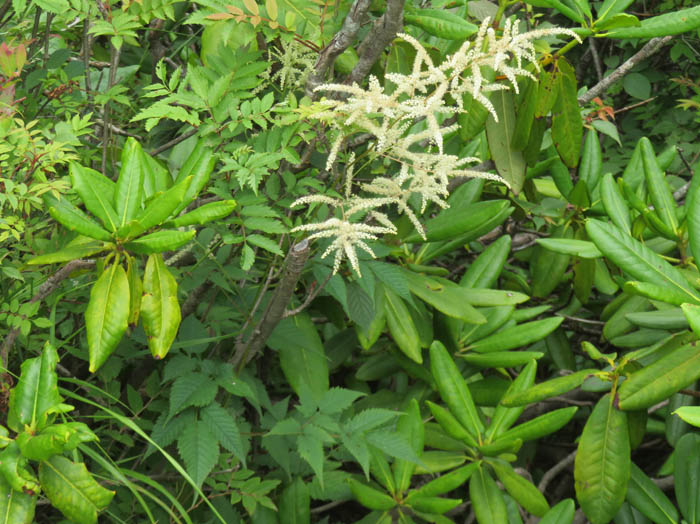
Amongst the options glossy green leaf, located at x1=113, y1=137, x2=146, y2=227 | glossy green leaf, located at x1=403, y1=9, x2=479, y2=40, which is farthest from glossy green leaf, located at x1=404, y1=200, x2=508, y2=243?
glossy green leaf, located at x1=113, y1=137, x2=146, y2=227

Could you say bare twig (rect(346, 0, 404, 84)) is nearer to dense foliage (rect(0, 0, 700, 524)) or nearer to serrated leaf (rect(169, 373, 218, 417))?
dense foliage (rect(0, 0, 700, 524))

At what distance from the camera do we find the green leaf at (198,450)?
1360mm

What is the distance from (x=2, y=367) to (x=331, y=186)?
2.33 ft

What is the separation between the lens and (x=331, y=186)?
1494 millimetres

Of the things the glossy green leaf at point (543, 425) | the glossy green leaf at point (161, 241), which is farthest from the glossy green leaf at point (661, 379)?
the glossy green leaf at point (161, 241)

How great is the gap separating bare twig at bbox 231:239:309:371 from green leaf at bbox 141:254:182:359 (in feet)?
0.68

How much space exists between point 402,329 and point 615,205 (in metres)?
0.57

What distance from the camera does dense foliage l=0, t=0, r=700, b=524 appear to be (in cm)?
122

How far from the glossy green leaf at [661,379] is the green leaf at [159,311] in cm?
92

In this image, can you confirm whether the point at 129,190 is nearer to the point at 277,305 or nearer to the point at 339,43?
the point at 277,305

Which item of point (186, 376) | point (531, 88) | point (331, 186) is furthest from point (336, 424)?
point (531, 88)

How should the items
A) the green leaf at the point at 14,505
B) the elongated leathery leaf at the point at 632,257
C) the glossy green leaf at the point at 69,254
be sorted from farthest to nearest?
the elongated leathery leaf at the point at 632,257 → the glossy green leaf at the point at 69,254 → the green leaf at the point at 14,505

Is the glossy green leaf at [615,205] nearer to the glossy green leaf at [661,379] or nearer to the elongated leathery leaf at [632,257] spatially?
the elongated leathery leaf at [632,257]

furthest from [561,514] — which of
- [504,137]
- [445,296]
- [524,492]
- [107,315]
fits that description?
[107,315]
